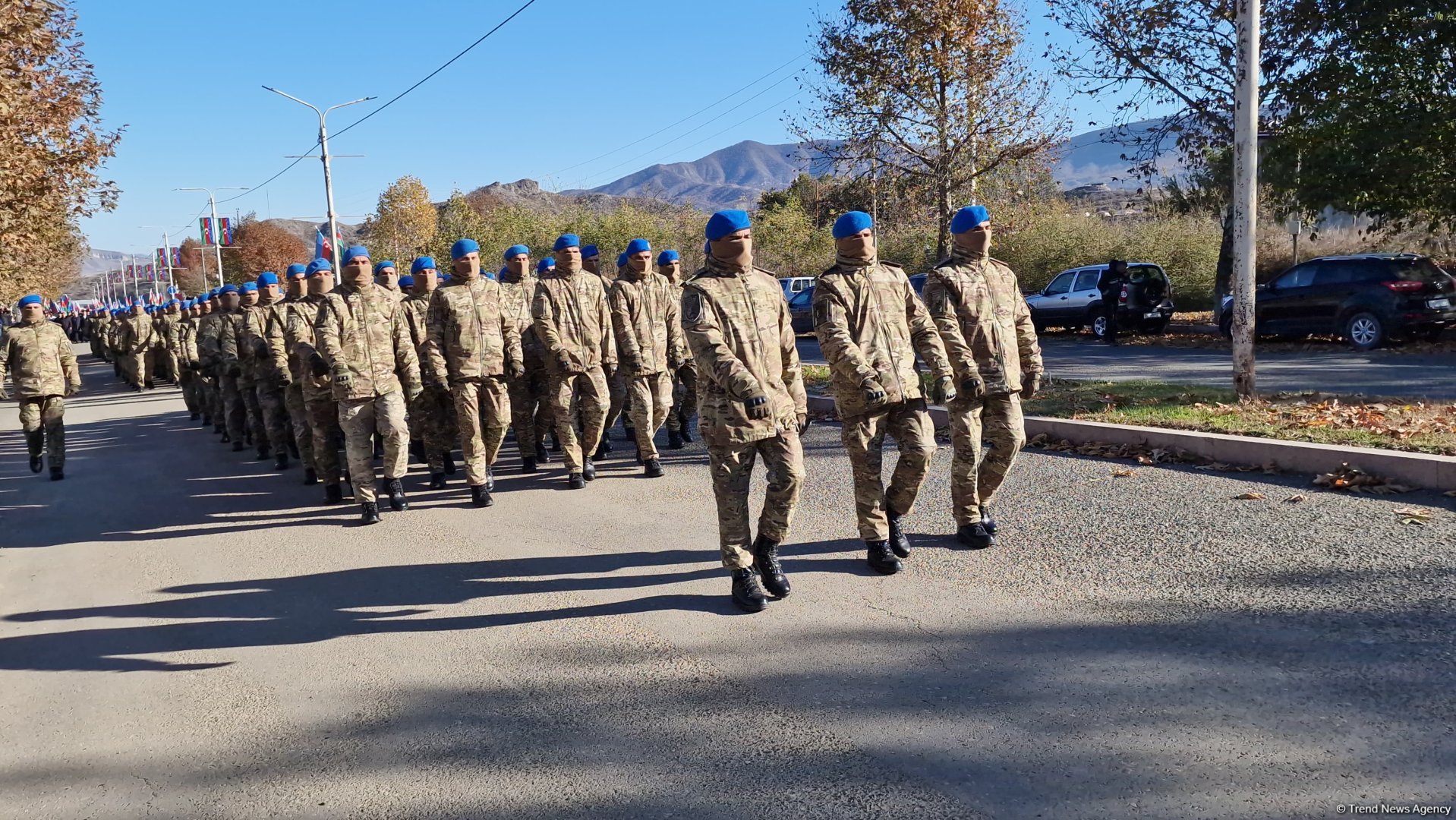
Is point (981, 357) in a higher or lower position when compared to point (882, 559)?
higher

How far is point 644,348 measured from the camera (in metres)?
9.59

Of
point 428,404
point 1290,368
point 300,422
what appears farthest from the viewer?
point 1290,368

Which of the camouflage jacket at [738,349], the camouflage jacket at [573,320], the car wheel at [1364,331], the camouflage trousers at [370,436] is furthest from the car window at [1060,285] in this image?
the camouflage jacket at [738,349]

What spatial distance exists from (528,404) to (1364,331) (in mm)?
14636

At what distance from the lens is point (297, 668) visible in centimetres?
478

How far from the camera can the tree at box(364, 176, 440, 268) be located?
216 feet

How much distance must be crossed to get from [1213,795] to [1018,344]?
340 centimetres

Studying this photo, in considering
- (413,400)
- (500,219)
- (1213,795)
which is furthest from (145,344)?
(500,219)

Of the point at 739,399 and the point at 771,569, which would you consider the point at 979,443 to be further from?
the point at 739,399

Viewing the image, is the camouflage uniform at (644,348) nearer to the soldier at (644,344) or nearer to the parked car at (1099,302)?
the soldier at (644,344)

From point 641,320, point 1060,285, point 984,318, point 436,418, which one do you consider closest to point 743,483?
point 984,318

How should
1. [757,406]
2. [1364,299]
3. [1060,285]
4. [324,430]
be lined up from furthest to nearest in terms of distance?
[1060,285] → [1364,299] → [324,430] → [757,406]

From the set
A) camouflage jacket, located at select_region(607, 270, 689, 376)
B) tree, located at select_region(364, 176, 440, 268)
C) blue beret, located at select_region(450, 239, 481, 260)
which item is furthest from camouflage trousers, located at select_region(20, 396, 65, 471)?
tree, located at select_region(364, 176, 440, 268)

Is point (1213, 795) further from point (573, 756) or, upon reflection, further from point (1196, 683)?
A: point (573, 756)
